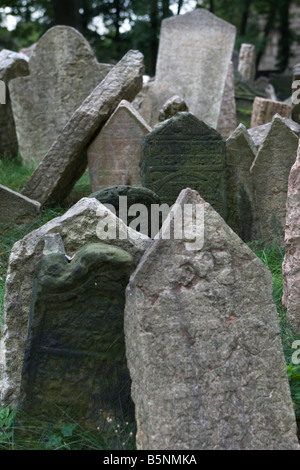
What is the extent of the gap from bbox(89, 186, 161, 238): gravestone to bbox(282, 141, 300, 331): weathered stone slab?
102 centimetres

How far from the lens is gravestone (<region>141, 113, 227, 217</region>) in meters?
5.48

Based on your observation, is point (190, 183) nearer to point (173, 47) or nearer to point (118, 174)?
point (118, 174)

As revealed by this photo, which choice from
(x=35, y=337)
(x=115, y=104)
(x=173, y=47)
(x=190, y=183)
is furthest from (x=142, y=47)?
(x=35, y=337)

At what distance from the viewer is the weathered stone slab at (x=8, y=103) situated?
771 centimetres

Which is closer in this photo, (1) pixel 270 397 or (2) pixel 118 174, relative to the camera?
(1) pixel 270 397

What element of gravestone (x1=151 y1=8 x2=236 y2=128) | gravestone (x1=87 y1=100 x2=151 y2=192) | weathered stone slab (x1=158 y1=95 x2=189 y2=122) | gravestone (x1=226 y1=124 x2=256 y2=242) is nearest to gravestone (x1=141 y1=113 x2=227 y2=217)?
gravestone (x1=226 y1=124 x2=256 y2=242)

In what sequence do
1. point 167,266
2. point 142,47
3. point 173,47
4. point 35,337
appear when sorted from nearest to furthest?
point 167,266, point 35,337, point 173,47, point 142,47

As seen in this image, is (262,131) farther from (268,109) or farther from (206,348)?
(206,348)

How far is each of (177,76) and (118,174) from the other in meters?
2.85

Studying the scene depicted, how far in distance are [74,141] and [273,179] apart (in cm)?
180

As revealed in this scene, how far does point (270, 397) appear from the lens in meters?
2.71

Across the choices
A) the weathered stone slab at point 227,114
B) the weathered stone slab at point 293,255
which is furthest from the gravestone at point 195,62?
the weathered stone slab at point 293,255

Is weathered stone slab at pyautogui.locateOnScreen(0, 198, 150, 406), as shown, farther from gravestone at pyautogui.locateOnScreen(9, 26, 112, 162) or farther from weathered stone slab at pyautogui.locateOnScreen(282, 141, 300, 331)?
gravestone at pyautogui.locateOnScreen(9, 26, 112, 162)
